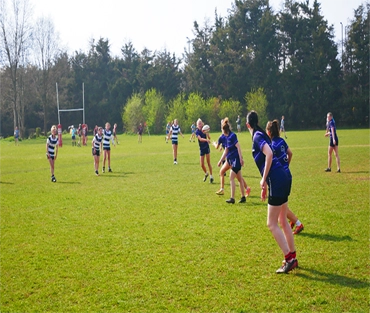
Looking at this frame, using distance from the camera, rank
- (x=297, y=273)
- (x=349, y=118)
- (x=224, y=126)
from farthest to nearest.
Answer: (x=349, y=118)
(x=224, y=126)
(x=297, y=273)

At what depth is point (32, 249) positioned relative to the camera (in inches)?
305

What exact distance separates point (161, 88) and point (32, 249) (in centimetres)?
7649

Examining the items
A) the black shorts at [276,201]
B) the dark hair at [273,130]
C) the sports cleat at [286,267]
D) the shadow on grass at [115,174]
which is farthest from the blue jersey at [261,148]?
the shadow on grass at [115,174]

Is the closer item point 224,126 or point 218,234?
point 218,234

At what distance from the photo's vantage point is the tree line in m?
68.0

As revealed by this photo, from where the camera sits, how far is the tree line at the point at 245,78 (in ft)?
223

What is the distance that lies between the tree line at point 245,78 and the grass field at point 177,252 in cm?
5389

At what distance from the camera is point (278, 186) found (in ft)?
20.4

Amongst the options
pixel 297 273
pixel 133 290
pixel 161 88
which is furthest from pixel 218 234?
pixel 161 88

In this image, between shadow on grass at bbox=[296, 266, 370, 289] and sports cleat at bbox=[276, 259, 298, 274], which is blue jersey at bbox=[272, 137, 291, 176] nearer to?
sports cleat at bbox=[276, 259, 298, 274]

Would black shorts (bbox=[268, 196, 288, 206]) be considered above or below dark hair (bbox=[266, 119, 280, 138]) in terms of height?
below

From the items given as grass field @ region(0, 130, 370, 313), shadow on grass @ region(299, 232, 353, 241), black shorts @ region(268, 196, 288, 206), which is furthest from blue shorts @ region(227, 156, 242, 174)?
black shorts @ region(268, 196, 288, 206)

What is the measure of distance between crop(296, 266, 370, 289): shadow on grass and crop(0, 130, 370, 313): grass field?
1cm

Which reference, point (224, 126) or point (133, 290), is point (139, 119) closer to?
point (224, 126)
